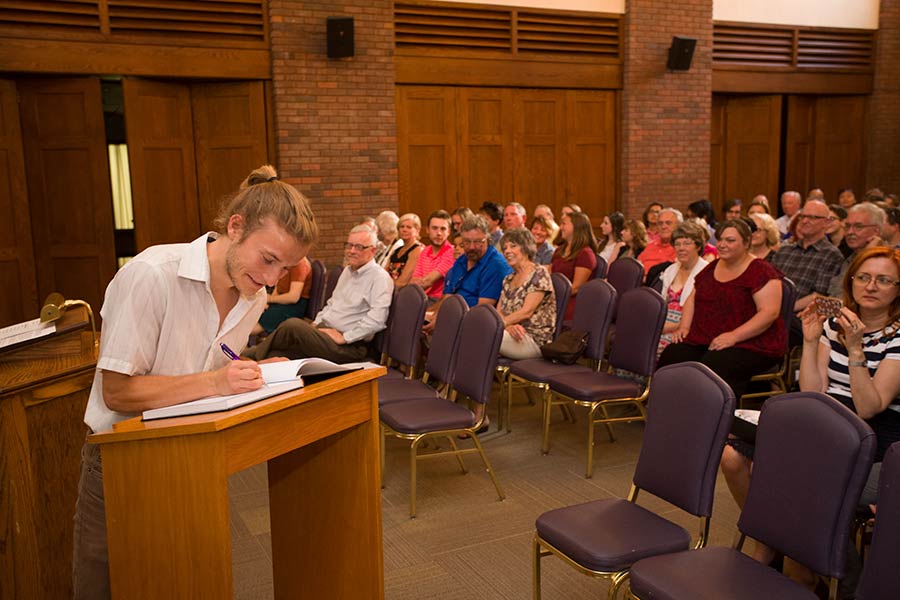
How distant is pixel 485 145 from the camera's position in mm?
9703

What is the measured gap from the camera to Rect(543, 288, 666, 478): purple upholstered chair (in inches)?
169

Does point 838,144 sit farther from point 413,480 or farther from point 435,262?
point 413,480

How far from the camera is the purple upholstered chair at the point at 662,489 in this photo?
8.21 feet

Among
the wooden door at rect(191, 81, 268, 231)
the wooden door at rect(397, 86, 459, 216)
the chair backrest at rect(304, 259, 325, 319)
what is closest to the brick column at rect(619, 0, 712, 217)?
the wooden door at rect(397, 86, 459, 216)

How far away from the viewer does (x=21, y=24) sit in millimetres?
7285

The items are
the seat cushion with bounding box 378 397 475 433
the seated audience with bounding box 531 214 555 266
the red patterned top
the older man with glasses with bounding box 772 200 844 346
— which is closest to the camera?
the seat cushion with bounding box 378 397 475 433

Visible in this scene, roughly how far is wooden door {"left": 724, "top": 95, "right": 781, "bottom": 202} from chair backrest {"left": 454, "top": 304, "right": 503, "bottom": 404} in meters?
8.63

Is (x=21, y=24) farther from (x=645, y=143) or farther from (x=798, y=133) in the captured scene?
(x=798, y=133)

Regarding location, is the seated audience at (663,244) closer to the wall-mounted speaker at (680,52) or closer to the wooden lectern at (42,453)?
the wall-mounted speaker at (680,52)

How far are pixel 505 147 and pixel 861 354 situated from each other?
714cm

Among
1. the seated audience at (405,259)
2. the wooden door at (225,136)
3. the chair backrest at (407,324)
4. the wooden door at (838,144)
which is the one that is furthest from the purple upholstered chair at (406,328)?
the wooden door at (838,144)

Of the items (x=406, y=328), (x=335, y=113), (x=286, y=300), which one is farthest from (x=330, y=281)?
(x=335, y=113)

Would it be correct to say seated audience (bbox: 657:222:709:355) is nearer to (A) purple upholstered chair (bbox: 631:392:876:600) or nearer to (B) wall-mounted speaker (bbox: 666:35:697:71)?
(A) purple upholstered chair (bbox: 631:392:876:600)

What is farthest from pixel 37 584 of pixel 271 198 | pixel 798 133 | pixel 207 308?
pixel 798 133
